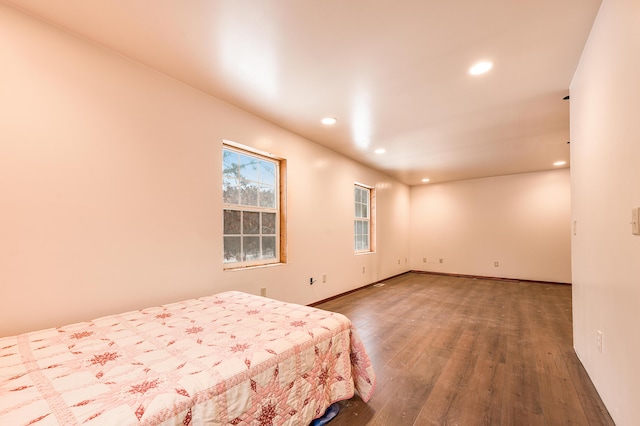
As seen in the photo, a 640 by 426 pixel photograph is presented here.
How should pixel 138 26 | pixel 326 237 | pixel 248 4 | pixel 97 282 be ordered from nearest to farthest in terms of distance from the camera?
pixel 248 4, pixel 138 26, pixel 97 282, pixel 326 237

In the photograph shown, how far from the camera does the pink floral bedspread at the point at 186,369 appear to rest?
95cm

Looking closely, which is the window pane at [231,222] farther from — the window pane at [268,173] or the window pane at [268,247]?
the window pane at [268,173]

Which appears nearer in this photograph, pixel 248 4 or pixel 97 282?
pixel 248 4

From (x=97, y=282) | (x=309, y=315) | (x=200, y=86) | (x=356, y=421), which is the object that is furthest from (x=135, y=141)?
(x=356, y=421)

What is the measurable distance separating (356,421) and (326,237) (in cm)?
264

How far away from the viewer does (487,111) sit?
288 cm

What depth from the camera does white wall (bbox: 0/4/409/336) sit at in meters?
1.59

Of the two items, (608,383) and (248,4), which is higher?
(248,4)

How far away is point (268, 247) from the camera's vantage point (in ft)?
10.9

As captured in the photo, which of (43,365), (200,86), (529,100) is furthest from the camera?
(529,100)

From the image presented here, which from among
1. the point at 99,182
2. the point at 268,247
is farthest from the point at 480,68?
the point at 99,182

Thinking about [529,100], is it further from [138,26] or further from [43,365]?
[43,365]

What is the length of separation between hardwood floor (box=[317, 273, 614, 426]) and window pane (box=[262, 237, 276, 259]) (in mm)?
1201

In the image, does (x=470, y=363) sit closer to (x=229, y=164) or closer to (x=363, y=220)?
(x=229, y=164)
